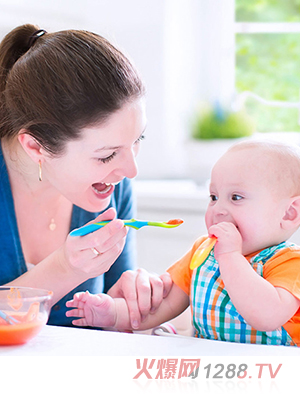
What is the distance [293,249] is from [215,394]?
1.49ft

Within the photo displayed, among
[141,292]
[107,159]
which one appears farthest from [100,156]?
[141,292]

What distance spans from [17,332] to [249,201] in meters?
0.53

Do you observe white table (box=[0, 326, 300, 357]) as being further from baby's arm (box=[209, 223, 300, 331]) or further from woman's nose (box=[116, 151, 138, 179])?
woman's nose (box=[116, 151, 138, 179])

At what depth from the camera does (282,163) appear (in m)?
1.13

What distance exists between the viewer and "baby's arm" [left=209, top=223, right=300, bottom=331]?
1026 millimetres

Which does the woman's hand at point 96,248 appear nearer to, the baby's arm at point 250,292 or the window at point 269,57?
the baby's arm at point 250,292

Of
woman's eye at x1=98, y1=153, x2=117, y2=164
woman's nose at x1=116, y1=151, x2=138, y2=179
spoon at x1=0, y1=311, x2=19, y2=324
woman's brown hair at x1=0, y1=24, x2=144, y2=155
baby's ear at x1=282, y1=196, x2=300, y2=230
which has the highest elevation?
woman's brown hair at x1=0, y1=24, x2=144, y2=155

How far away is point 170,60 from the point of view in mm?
2967

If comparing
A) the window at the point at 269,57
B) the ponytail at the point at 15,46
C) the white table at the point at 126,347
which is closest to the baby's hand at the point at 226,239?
the white table at the point at 126,347

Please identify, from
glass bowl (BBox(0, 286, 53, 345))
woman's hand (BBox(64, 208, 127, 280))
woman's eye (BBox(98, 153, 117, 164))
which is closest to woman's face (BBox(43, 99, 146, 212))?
woman's eye (BBox(98, 153, 117, 164))

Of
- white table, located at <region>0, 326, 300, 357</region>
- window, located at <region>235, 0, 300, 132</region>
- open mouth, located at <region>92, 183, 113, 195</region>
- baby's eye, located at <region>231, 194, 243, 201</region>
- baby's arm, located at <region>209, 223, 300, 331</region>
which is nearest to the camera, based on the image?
white table, located at <region>0, 326, 300, 357</region>

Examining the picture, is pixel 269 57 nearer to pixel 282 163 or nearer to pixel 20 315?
pixel 282 163

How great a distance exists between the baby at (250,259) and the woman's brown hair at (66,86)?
0.30 metres

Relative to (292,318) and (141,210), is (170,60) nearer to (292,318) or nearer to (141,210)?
(141,210)
